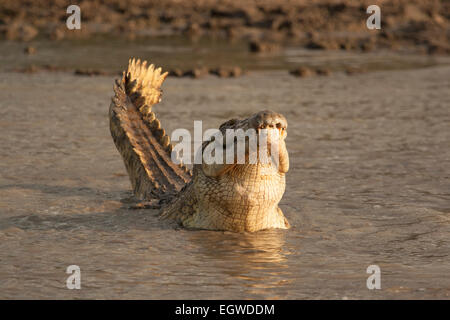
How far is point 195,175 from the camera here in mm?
5953

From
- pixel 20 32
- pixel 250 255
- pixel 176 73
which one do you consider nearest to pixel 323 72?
pixel 176 73

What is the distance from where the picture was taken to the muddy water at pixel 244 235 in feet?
16.5

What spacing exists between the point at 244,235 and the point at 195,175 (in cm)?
56

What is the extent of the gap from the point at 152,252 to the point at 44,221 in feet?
4.01

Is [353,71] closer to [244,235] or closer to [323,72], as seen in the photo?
[323,72]

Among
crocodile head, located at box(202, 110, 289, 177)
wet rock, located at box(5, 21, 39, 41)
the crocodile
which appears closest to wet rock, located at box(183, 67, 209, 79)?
Result: wet rock, located at box(5, 21, 39, 41)

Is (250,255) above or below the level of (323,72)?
below

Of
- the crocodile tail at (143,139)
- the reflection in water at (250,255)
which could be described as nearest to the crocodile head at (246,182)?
the reflection in water at (250,255)

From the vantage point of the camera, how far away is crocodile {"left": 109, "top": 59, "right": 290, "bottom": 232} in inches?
218

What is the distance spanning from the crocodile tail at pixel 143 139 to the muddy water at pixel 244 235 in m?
0.29

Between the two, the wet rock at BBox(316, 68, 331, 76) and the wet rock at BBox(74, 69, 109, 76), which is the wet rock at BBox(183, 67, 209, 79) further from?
the wet rock at BBox(316, 68, 331, 76)

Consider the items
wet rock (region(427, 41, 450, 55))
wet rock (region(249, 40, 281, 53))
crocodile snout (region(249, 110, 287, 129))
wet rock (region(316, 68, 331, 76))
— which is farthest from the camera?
wet rock (region(427, 41, 450, 55))

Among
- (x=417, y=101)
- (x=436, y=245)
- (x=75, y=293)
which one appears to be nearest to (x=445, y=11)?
(x=417, y=101)

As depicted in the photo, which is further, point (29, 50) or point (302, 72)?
point (29, 50)
